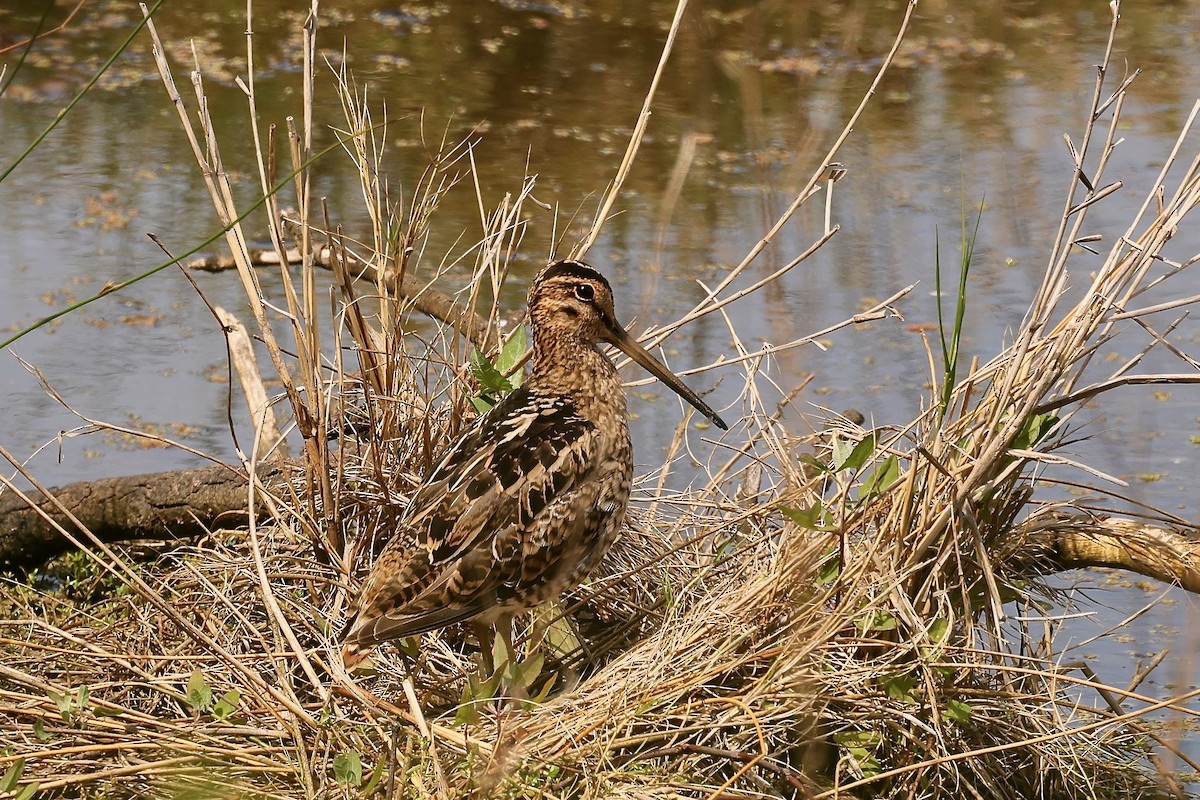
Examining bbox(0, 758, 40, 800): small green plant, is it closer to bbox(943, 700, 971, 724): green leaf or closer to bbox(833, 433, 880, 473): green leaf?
bbox(833, 433, 880, 473): green leaf

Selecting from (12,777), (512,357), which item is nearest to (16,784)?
(12,777)

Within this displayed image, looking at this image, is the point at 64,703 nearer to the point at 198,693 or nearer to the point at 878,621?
the point at 198,693

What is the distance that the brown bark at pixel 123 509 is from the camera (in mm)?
4973

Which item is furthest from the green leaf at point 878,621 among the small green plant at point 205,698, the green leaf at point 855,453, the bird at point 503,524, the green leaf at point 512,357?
the small green plant at point 205,698

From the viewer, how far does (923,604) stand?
3871 mm

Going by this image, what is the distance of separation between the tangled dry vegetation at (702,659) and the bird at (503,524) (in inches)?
8.0

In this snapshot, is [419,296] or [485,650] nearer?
[485,650]

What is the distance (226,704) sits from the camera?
374cm

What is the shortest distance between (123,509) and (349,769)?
1.89 meters

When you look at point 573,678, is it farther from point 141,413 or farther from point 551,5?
point 551,5

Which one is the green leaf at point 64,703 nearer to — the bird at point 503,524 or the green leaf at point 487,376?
the bird at point 503,524

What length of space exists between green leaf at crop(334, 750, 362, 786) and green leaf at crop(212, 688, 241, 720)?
368 mm

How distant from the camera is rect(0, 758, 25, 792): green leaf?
350cm

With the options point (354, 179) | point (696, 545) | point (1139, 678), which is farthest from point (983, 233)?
point (1139, 678)
